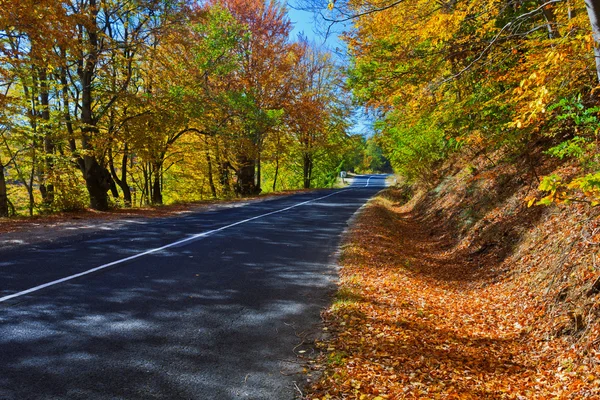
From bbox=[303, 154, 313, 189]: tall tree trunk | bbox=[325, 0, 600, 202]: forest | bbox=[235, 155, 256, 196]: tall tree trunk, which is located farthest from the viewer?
bbox=[303, 154, 313, 189]: tall tree trunk

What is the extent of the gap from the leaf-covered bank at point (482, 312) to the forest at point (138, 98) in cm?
971

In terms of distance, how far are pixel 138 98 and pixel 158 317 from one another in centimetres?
1288

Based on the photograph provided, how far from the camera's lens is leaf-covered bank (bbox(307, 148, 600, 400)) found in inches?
135

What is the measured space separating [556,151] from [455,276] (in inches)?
113

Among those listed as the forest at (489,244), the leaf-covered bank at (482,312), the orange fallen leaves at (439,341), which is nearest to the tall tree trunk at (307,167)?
the forest at (489,244)

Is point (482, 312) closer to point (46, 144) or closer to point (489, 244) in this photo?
point (489, 244)

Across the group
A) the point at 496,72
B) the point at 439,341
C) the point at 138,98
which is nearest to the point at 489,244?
the point at 496,72

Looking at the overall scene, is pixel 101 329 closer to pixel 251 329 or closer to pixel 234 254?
pixel 251 329

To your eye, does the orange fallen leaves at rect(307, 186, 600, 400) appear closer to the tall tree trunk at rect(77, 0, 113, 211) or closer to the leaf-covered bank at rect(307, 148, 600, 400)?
the leaf-covered bank at rect(307, 148, 600, 400)

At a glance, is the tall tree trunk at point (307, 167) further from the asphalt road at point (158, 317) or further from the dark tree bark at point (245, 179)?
the asphalt road at point (158, 317)

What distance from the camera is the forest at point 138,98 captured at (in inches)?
511

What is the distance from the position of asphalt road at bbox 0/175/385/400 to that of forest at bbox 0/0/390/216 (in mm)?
6529

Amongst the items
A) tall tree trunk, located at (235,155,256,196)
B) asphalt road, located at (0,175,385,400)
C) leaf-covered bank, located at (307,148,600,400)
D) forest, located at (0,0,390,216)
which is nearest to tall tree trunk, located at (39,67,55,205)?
forest, located at (0,0,390,216)

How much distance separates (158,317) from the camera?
4.48 m
